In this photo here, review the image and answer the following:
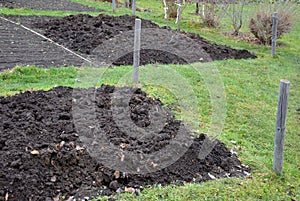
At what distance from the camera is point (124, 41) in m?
9.02

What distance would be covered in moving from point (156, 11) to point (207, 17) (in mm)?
3908

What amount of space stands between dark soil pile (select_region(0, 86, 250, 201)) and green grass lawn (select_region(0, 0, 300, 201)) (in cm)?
21

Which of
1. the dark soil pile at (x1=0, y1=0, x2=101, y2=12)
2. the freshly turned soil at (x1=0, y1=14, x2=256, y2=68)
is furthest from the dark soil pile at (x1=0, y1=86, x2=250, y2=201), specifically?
the dark soil pile at (x1=0, y1=0, x2=101, y2=12)

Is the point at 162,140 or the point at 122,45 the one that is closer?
the point at 162,140

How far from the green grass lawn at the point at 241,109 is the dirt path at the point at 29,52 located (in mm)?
585

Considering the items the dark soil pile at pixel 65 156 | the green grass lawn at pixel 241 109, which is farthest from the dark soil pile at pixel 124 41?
the dark soil pile at pixel 65 156

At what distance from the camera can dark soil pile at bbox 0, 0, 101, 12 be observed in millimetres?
14166

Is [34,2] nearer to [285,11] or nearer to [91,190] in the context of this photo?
[285,11]

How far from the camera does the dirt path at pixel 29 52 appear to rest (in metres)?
7.44

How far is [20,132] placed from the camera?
13.5ft

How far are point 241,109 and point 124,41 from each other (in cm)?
353

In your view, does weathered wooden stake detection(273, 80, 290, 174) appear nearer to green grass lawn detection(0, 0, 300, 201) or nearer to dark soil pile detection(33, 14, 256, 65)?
green grass lawn detection(0, 0, 300, 201)

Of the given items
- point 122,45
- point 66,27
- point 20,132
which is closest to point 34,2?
point 66,27

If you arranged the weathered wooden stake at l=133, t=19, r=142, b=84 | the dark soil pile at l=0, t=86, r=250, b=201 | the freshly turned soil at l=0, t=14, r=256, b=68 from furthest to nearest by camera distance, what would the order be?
the freshly turned soil at l=0, t=14, r=256, b=68 < the weathered wooden stake at l=133, t=19, r=142, b=84 < the dark soil pile at l=0, t=86, r=250, b=201
